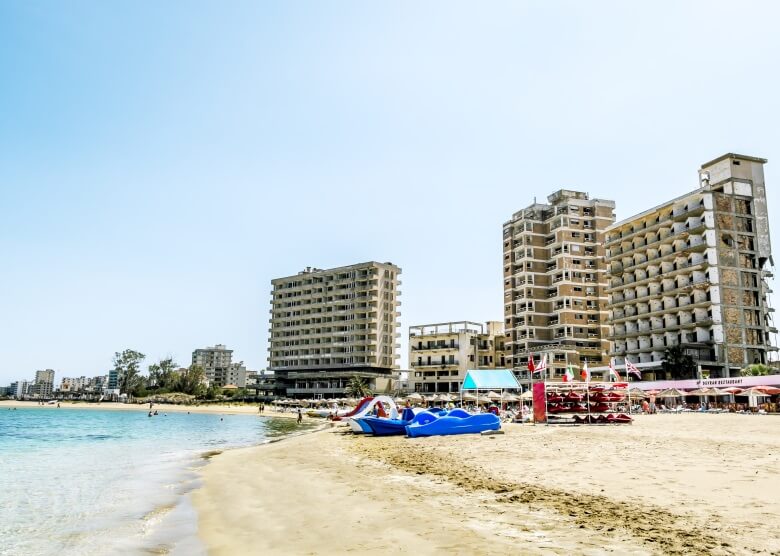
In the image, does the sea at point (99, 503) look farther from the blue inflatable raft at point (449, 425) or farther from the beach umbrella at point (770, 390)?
the beach umbrella at point (770, 390)

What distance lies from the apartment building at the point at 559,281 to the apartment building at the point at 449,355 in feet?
18.3

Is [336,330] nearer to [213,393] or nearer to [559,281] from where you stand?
[213,393]

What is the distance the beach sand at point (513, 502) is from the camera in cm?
859

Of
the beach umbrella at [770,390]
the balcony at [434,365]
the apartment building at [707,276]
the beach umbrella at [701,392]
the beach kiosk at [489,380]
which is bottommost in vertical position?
the beach umbrella at [701,392]

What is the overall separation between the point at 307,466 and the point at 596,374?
81.5m

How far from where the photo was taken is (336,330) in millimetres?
128125

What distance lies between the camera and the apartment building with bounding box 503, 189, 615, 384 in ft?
327

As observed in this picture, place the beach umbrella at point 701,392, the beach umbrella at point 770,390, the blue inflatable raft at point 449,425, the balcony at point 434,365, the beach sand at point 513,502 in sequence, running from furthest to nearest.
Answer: the balcony at point 434,365 < the beach umbrella at point 701,392 < the beach umbrella at point 770,390 < the blue inflatable raft at point 449,425 < the beach sand at point 513,502

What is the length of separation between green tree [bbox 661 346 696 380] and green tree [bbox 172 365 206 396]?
115588 millimetres

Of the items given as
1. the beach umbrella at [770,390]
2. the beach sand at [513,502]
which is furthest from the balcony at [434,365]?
the beach sand at [513,502]

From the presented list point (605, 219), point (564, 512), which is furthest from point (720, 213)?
point (564, 512)

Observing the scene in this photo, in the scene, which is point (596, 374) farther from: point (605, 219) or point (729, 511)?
point (729, 511)

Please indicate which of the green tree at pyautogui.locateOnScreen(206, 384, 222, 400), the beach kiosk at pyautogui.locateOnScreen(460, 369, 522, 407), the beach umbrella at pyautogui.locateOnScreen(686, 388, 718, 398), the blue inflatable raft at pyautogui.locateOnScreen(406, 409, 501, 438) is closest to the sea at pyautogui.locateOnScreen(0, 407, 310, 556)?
the blue inflatable raft at pyautogui.locateOnScreen(406, 409, 501, 438)

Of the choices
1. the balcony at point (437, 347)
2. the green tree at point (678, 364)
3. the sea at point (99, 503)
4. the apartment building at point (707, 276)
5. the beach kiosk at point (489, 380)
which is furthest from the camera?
the balcony at point (437, 347)
